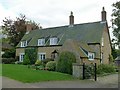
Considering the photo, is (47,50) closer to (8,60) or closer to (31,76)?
(8,60)

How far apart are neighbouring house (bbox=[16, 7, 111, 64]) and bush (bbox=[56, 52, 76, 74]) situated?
29.8 ft

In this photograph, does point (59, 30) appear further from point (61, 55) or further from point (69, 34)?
point (61, 55)

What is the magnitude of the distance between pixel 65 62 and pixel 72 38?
18.3 meters

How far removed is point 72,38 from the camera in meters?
48.2

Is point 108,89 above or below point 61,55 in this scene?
below

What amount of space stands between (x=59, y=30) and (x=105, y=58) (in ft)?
39.4

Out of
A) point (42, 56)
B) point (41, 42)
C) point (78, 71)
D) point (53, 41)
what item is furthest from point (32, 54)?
point (78, 71)

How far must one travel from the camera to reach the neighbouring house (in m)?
44.6

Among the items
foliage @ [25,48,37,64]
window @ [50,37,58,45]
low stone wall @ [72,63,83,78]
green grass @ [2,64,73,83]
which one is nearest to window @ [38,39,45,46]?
foliage @ [25,48,37,64]

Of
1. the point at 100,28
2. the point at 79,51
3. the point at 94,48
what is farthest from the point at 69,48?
the point at 100,28

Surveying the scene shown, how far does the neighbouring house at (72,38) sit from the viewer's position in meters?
44.6

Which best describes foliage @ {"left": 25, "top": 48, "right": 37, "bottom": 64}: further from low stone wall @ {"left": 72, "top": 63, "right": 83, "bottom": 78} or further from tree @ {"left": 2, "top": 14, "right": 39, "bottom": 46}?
low stone wall @ {"left": 72, "top": 63, "right": 83, "bottom": 78}

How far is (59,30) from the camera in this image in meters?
52.8

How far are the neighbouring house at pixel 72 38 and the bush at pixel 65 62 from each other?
9073mm
